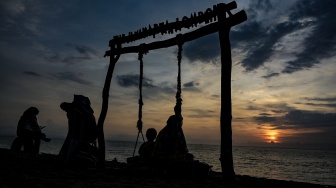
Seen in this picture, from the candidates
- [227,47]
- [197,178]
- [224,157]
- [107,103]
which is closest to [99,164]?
[107,103]

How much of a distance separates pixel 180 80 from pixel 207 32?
5.40 feet

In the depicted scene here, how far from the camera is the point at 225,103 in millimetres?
7570

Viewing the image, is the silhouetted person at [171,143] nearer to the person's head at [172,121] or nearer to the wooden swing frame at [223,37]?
the person's head at [172,121]

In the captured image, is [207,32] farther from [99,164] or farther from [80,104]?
[99,164]

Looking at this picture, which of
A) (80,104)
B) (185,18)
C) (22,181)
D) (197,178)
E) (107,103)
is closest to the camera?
(22,181)

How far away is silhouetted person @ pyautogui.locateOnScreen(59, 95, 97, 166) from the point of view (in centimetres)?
779

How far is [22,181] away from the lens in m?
4.60

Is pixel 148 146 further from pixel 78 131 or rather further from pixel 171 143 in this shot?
pixel 78 131

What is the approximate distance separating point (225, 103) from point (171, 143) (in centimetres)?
181

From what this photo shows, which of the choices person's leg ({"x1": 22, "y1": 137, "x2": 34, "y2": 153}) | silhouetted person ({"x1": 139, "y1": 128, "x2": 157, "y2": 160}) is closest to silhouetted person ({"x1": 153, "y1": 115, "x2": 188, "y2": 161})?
silhouetted person ({"x1": 139, "y1": 128, "x2": 157, "y2": 160})

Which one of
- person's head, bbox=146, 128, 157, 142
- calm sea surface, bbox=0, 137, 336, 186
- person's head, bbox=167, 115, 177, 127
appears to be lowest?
calm sea surface, bbox=0, 137, 336, 186

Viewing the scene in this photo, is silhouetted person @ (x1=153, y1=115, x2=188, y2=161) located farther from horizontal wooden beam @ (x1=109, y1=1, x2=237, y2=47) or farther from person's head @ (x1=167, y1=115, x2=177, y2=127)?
horizontal wooden beam @ (x1=109, y1=1, x2=237, y2=47)

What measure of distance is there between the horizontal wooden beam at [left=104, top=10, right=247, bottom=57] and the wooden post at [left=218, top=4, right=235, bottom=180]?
19 cm

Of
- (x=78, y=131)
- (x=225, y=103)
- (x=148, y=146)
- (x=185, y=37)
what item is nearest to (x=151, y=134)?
(x=148, y=146)
